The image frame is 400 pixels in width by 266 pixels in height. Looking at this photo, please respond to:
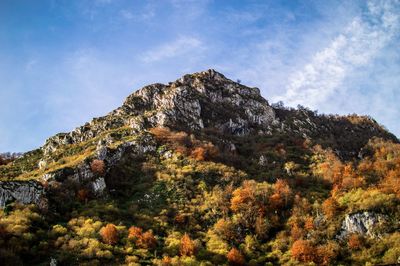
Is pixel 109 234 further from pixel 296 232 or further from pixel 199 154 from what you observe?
Result: pixel 199 154

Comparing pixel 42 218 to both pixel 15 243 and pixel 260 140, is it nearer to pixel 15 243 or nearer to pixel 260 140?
pixel 15 243

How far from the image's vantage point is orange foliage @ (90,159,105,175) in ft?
335

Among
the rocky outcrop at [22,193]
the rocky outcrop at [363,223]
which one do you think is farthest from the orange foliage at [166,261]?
the rocky outcrop at [363,223]

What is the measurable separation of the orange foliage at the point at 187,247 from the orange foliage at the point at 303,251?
18.7 m

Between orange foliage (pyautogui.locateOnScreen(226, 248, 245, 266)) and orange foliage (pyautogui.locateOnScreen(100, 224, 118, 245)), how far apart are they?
832 inches

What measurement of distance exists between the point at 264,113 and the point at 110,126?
63270 millimetres

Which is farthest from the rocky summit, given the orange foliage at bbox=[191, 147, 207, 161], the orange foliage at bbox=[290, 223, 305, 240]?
the orange foliage at bbox=[191, 147, 207, 161]

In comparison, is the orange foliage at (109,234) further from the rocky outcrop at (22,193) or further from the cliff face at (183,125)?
the cliff face at (183,125)

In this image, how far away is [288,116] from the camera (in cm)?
17500

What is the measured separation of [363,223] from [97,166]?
61.9 metres

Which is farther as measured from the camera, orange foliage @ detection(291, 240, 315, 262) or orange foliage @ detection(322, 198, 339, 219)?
orange foliage @ detection(322, 198, 339, 219)

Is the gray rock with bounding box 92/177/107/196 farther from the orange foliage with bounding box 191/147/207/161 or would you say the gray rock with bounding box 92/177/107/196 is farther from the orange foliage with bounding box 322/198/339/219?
the orange foliage with bounding box 322/198/339/219

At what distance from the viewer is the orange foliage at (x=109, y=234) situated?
250 feet

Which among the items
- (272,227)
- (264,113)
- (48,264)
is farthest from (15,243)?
(264,113)
